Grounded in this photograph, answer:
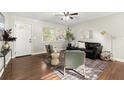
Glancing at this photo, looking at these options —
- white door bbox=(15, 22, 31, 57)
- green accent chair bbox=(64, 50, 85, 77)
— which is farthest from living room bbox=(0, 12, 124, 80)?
green accent chair bbox=(64, 50, 85, 77)

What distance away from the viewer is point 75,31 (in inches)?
312

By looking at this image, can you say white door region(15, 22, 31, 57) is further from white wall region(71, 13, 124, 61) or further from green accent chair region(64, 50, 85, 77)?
white wall region(71, 13, 124, 61)

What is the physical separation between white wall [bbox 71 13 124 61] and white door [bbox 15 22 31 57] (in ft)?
10.8

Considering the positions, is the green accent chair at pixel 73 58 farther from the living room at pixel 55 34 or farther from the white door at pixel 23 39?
the white door at pixel 23 39

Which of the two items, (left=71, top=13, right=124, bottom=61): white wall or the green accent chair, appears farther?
(left=71, top=13, right=124, bottom=61): white wall

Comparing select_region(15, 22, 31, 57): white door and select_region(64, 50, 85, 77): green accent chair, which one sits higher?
select_region(15, 22, 31, 57): white door

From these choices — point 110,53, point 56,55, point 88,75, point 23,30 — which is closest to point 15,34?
point 23,30

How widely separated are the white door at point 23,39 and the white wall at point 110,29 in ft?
10.8

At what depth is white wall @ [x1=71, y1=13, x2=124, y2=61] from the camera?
196 inches

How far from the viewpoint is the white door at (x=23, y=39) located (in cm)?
556

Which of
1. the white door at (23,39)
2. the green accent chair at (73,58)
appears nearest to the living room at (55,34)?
the white door at (23,39)

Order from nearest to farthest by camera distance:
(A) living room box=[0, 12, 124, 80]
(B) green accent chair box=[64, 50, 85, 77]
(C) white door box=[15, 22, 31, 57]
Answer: (B) green accent chair box=[64, 50, 85, 77] < (A) living room box=[0, 12, 124, 80] < (C) white door box=[15, 22, 31, 57]
